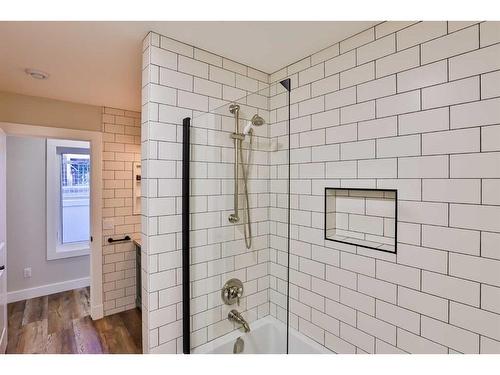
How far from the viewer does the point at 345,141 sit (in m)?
1.51

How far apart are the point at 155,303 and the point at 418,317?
1.28 meters

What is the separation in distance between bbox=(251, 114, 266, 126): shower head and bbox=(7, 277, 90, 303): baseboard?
11.8 ft

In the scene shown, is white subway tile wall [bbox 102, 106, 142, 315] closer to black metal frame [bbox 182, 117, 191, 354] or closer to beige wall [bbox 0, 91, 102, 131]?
beige wall [bbox 0, 91, 102, 131]

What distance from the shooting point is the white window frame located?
11.4 ft

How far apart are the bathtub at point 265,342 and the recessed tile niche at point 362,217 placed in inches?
26.0

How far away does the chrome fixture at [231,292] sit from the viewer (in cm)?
160

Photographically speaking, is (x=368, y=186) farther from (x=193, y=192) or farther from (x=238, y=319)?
(x=238, y=319)

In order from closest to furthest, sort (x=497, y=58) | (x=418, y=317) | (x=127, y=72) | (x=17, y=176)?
(x=497, y=58)
(x=418, y=317)
(x=127, y=72)
(x=17, y=176)

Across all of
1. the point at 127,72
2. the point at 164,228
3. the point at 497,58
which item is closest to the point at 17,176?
the point at 127,72

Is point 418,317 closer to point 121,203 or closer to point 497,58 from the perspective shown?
point 497,58

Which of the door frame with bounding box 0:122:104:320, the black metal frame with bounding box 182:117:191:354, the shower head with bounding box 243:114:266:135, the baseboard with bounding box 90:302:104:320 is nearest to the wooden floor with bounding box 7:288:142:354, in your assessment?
the baseboard with bounding box 90:302:104:320

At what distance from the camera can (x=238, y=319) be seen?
160 centimetres

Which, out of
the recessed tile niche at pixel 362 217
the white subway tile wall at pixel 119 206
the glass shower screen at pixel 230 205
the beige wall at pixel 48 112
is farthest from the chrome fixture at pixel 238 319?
the beige wall at pixel 48 112

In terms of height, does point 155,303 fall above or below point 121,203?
below
